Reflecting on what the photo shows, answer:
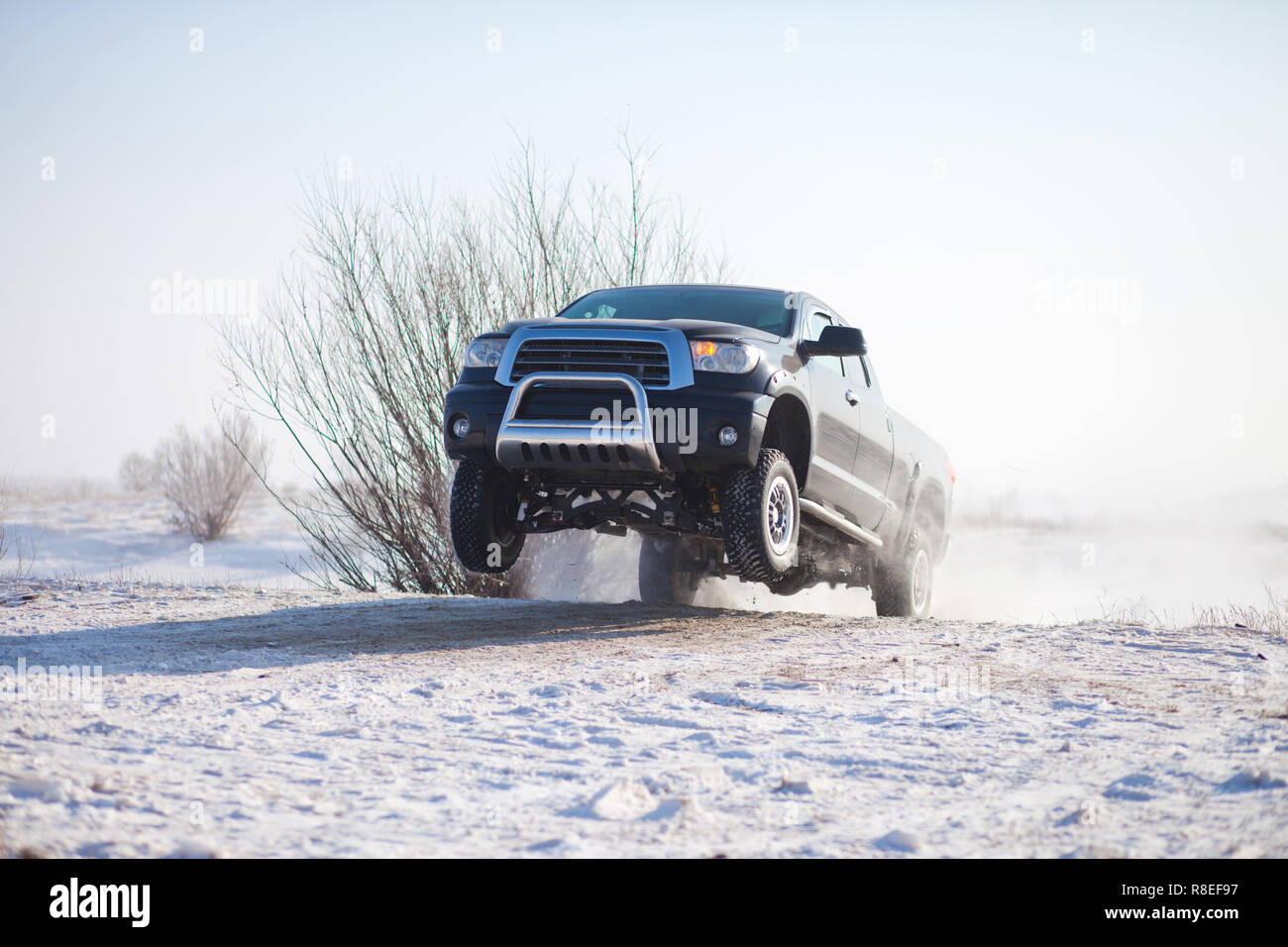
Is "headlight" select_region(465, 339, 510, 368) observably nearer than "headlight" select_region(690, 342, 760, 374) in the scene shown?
No

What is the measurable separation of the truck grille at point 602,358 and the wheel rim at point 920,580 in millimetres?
4384

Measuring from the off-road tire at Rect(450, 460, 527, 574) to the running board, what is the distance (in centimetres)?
205

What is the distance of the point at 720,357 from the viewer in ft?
21.8

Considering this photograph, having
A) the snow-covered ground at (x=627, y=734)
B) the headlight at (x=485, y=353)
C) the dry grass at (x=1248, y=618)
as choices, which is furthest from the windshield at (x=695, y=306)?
the dry grass at (x=1248, y=618)

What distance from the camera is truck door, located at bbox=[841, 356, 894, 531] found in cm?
856

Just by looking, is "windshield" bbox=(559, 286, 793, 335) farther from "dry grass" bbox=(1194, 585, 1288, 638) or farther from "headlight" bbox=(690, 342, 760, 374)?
"dry grass" bbox=(1194, 585, 1288, 638)

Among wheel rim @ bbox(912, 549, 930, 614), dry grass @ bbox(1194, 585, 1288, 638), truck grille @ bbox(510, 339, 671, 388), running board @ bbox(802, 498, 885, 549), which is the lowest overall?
dry grass @ bbox(1194, 585, 1288, 638)

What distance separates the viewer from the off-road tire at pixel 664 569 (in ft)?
33.5

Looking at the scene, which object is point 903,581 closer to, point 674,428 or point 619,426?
point 674,428

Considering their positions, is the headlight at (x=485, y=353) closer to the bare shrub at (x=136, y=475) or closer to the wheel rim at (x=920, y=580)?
the wheel rim at (x=920, y=580)

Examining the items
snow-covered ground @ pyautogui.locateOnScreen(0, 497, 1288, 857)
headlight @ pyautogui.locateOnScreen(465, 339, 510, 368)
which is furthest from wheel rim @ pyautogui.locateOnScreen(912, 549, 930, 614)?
headlight @ pyautogui.locateOnScreen(465, 339, 510, 368)
